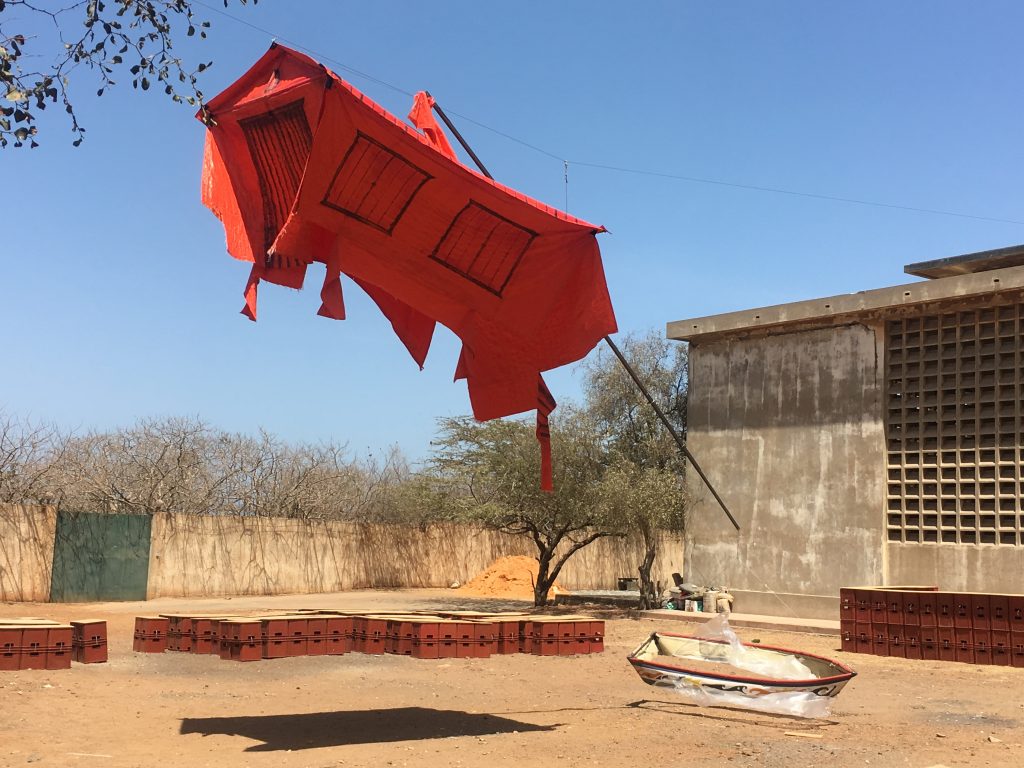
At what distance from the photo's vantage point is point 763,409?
26.0 meters

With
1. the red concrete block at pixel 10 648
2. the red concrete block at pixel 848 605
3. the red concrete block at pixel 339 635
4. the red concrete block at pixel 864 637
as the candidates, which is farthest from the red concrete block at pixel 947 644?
the red concrete block at pixel 10 648

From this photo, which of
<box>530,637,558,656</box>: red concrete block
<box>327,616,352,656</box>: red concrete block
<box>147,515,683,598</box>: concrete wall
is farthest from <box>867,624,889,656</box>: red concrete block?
<box>147,515,683,598</box>: concrete wall

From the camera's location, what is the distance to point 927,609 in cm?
1819

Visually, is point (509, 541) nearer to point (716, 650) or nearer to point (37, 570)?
point (37, 570)

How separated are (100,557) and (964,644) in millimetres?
22003

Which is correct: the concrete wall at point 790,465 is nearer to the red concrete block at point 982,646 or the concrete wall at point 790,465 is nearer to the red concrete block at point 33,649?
the red concrete block at point 982,646

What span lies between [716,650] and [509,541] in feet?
91.1

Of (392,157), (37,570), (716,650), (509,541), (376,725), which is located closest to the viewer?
(392,157)

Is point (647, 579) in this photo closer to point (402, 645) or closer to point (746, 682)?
point (746, 682)

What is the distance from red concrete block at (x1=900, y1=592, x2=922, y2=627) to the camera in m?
18.2

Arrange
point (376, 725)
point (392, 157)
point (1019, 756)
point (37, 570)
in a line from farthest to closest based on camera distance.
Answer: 1. point (37, 570)
2. point (376, 725)
3. point (1019, 756)
4. point (392, 157)

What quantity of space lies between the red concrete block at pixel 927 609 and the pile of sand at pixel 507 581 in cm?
1837

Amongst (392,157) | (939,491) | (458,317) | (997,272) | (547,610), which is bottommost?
(547,610)

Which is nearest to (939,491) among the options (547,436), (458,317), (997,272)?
(997,272)
